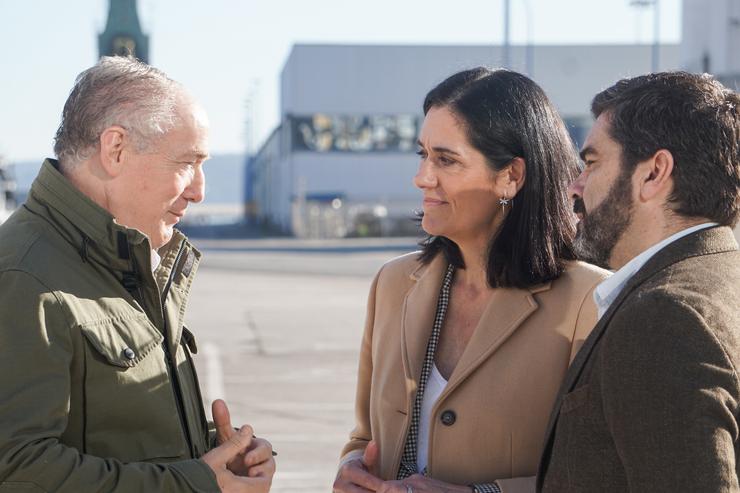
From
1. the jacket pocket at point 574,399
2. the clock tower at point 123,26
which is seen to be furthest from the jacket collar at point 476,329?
the clock tower at point 123,26

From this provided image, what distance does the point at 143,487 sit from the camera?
8.72 feet

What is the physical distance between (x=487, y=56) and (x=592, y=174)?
64099mm

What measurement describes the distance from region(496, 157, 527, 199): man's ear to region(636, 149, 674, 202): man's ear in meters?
0.77

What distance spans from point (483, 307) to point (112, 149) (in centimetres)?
125

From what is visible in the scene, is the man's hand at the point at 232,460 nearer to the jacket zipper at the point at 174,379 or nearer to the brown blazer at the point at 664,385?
the jacket zipper at the point at 174,379

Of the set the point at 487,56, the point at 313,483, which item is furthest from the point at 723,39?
the point at 313,483

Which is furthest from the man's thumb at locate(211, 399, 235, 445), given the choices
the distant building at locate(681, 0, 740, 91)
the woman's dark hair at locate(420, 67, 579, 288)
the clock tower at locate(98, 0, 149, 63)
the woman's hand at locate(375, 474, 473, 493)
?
the clock tower at locate(98, 0, 149, 63)

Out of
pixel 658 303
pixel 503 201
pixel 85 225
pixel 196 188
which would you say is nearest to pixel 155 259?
pixel 196 188

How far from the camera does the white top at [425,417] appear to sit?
3.37m

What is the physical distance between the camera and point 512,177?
3424 millimetres

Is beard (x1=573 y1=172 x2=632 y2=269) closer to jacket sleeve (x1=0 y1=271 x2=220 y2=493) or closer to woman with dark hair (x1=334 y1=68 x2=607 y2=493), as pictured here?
woman with dark hair (x1=334 y1=68 x2=607 y2=493)

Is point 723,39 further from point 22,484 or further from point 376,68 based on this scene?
point 22,484

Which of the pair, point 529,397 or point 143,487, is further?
point 529,397

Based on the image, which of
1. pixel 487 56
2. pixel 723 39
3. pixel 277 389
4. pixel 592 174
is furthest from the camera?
pixel 487 56
